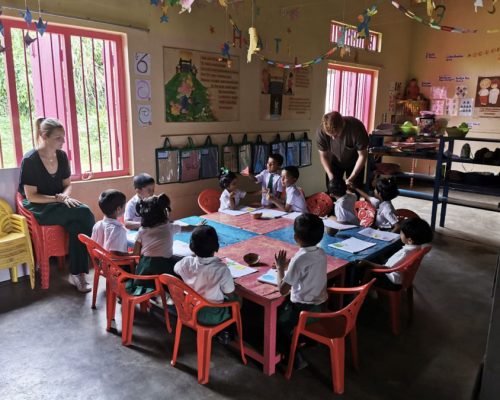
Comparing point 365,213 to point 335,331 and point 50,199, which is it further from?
point 50,199

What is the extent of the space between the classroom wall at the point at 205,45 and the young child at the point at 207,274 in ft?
7.14

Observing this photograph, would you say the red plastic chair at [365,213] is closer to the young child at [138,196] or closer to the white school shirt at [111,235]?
the young child at [138,196]

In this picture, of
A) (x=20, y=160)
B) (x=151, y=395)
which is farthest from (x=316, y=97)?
(x=151, y=395)

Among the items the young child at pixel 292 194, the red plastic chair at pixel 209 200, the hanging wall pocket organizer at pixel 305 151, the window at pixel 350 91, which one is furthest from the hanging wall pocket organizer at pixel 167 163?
the window at pixel 350 91

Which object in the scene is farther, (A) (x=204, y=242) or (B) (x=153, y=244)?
(B) (x=153, y=244)

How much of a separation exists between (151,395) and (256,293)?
0.75 metres

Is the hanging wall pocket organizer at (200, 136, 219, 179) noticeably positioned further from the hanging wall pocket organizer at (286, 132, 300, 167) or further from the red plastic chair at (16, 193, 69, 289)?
the red plastic chair at (16, 193, 69, 289)

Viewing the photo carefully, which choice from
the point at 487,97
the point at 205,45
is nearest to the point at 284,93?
the point at 205,45

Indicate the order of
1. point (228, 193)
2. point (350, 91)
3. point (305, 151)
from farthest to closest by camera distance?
point (350, 91) < point (305, 151) < point (228, 193)

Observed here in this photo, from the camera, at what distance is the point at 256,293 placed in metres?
2.13

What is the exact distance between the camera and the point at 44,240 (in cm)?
334

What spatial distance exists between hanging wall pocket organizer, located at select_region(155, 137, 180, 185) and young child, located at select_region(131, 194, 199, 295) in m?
1.88

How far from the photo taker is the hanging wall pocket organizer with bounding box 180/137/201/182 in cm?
456

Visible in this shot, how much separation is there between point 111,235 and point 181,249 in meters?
0.49
